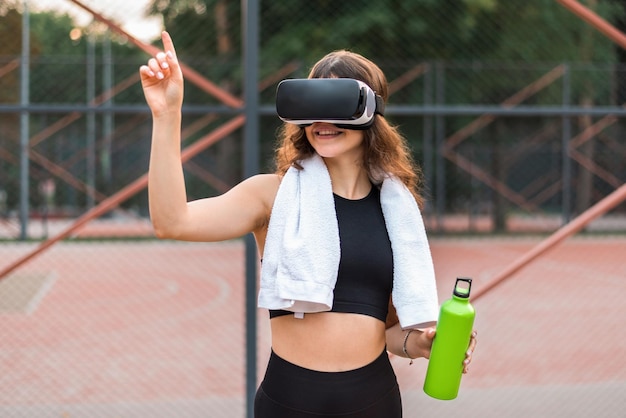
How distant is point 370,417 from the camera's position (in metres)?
1.71

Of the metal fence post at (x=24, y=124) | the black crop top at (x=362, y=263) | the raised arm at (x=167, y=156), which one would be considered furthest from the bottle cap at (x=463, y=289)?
the metal fence post at (x=24, y=124)

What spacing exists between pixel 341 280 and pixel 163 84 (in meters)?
0.59

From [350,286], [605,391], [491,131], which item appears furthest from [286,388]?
[491,131]

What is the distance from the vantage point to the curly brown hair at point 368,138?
1.74 meters

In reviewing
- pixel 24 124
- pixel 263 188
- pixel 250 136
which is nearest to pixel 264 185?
pixel 263 188

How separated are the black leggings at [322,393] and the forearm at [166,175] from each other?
0.46m

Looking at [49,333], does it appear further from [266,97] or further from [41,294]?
[266,97]

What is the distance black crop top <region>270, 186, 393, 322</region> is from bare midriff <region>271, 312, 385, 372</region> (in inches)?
0.9

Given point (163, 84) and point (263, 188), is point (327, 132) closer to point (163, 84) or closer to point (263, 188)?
point (263, 188)

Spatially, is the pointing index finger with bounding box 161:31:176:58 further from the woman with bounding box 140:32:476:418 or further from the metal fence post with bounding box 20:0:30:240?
the metal fence post with bounding box 20:0:30:240

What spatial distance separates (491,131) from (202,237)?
14.6 metres

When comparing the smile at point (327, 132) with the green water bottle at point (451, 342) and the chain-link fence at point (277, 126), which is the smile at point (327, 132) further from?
the chain-link fence at point (277, 126)

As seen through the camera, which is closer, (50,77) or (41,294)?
(41,294)

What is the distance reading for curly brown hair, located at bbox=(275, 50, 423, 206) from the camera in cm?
Result: 174
